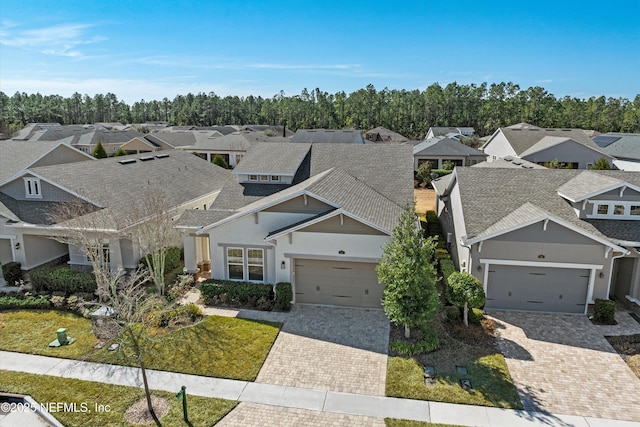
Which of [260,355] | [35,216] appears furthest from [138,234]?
[260,355]

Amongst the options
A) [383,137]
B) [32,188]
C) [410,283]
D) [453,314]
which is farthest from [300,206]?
[383,137]

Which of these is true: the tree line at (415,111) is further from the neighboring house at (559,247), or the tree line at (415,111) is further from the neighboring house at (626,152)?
the neighboring house at (559,247)

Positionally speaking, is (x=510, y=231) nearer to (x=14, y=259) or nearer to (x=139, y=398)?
(x=139, y=398)

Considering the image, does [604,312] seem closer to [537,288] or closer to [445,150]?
[537,288]

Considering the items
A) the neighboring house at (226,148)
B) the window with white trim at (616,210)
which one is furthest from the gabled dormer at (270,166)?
the neighboring house at (226,148)

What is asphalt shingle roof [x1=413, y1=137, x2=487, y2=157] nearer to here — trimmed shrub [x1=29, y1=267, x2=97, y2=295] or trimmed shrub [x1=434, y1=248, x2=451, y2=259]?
trimmed shrub [x1=434, y1=248, x2=451, y2=259]
